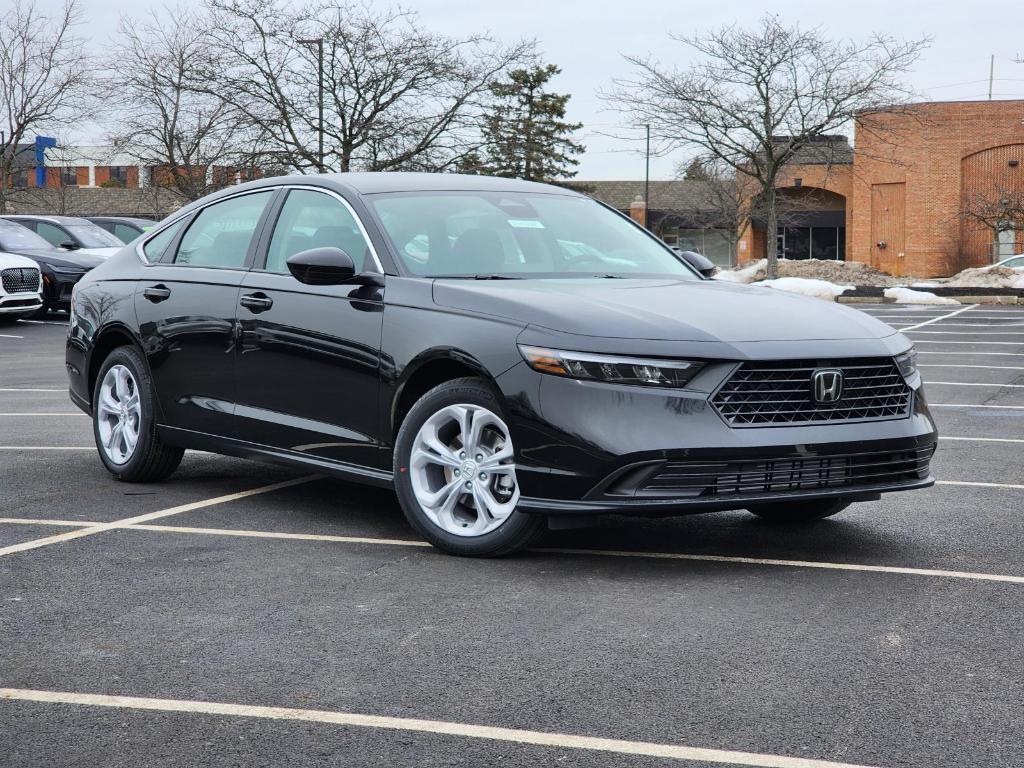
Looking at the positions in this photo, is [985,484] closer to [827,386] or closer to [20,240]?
[827,386]

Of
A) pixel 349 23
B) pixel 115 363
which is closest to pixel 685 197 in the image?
pixel 349 23

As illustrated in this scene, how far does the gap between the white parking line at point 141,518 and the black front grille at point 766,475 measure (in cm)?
263

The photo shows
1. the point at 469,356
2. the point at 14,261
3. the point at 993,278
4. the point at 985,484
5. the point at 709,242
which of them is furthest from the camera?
the point at 709,242

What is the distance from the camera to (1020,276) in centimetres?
4203

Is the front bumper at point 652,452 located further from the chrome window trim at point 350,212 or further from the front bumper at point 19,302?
the front bumper at point 19,302

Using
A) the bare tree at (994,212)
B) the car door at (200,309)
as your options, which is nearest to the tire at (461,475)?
the car door at (200,309)

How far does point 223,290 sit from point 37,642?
289 cm

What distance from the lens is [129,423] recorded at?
7.82 metres

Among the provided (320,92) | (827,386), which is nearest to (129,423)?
(827,386)

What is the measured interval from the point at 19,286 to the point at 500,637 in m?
20.5

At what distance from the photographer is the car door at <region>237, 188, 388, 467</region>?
6195 mm

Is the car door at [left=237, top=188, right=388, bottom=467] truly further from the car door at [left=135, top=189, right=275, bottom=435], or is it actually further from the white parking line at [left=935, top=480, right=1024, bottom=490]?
the white parking line at [left=935, top=480, right=1024, bottom=490]

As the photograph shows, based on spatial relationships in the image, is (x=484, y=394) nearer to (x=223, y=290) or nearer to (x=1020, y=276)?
(x=223, y=290)

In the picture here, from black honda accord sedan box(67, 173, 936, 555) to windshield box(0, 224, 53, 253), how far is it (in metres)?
18.1
